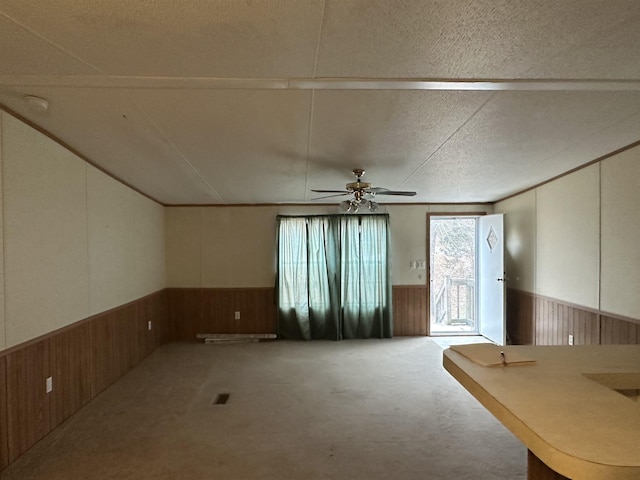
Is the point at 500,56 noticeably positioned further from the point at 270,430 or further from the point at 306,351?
the point at 306,351

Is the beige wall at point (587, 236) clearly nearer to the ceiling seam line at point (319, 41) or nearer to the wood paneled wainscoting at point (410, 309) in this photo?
the wood paneled wainscoting at point (410, 309)

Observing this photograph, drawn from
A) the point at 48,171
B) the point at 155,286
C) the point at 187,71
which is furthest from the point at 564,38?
the point at 155,286

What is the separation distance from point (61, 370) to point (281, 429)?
1.95m

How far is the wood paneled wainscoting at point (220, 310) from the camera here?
18.6ft

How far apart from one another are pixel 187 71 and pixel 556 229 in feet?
14.5

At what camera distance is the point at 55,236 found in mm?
2904

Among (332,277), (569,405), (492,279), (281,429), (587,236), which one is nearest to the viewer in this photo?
(569,405)

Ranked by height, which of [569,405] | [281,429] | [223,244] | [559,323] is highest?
[223,244]

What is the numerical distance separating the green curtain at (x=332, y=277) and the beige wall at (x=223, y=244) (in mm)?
243

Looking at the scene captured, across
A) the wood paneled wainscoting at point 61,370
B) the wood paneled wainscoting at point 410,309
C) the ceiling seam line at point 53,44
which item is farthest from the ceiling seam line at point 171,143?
the wood paneled wainscoting at point 410,309

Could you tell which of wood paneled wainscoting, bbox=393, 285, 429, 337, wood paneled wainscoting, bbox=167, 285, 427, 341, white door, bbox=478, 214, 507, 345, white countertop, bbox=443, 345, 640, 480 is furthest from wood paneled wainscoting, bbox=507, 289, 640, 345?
wood paneled wainscoting, bbox=167, 285, 427, 341

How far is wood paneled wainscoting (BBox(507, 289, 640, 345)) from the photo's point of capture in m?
3.41

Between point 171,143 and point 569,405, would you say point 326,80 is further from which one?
point 569,405

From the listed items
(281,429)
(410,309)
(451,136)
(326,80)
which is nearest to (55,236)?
(281,429)
